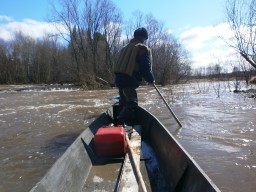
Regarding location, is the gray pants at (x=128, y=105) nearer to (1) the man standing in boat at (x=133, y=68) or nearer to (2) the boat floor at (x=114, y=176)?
(1) the man standing in boat at (x=133, y=68)

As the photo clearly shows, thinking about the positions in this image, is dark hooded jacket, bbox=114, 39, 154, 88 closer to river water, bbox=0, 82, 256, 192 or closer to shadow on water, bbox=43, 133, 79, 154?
river water, bbox=0, 82, 256, 192

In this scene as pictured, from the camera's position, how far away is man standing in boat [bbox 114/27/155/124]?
231 inches

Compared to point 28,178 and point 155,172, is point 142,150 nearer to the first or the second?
point 155,172

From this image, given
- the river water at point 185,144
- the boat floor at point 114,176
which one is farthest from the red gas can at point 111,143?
the river water at point 185,144

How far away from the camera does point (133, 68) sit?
5.98 m

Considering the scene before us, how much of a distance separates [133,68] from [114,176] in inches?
111

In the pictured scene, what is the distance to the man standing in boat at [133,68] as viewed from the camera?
5.86 metres

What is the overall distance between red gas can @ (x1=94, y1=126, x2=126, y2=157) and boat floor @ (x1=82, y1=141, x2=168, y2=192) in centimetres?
13

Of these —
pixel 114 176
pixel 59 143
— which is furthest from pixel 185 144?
pixel 59 143

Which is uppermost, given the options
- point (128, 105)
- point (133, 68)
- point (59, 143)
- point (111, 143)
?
point (133, 68)

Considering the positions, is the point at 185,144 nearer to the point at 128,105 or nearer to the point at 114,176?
the point at 128,105

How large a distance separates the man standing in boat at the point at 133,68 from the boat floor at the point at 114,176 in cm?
213

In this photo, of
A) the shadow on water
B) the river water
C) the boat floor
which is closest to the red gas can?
the boat floor

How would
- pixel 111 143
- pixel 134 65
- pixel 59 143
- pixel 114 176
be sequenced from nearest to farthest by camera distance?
1. pixel 114 176
2. pixel 111 143
3. pixel 59 143
4. pixel 134 65
